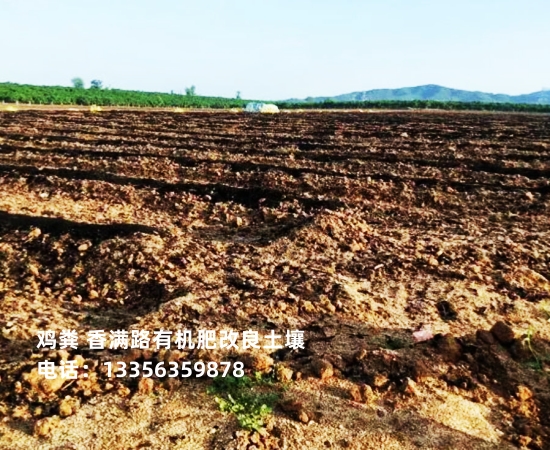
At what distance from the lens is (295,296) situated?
520 centimetres

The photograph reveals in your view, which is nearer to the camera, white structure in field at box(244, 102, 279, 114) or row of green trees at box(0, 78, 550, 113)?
white structure in field at box(244, 102, 279, 114)

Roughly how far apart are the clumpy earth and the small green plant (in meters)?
0.05

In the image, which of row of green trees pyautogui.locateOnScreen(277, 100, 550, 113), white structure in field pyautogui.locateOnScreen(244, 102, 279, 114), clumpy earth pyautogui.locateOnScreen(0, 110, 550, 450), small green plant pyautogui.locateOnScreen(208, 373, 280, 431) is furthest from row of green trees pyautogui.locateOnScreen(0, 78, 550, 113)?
small green plant pyautogui.locateOnScreen(208, 373, 280, 431)

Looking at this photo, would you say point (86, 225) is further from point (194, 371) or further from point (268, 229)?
point (194, 371)

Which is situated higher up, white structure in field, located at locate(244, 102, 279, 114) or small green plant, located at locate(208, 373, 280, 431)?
small green plant, located at locate(208, 373, 280, 431)

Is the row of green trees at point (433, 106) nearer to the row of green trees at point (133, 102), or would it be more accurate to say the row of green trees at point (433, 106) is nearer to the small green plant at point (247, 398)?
the row of green trees at point (133, 102)

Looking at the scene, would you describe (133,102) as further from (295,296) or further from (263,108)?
(295,296)

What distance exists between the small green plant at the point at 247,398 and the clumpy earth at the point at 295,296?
0.18 ft

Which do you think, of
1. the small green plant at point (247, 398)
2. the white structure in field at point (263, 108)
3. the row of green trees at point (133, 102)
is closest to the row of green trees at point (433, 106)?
the row of green trees at point (133, 102)

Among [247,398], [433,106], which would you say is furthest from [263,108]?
[247,398]

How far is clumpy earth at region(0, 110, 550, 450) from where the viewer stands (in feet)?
11.2

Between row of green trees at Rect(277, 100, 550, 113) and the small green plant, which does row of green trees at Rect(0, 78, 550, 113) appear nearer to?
row of green trees at Rect(277, 100, 550, 113)

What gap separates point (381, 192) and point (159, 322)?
612 cm

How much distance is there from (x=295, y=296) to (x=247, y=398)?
67.4 inches
